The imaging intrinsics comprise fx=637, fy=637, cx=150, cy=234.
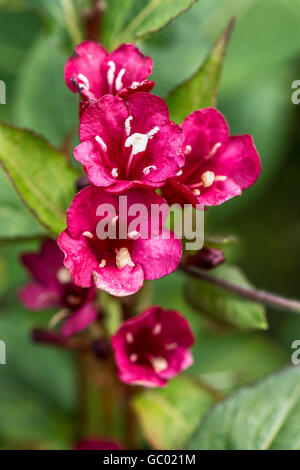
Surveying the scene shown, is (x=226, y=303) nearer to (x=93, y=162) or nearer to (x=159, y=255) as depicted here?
(x=159, y=255)

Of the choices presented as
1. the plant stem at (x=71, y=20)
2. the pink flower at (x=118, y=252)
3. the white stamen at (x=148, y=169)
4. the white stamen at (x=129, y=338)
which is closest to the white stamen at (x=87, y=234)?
the pink flower at (x=118, y=252)

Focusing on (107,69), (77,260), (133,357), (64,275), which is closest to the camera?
(77,260)

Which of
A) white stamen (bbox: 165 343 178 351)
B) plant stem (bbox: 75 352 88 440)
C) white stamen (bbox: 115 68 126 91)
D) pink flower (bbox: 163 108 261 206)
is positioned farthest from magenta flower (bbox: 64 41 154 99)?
plant stem (bbox: 75 352 88 440)

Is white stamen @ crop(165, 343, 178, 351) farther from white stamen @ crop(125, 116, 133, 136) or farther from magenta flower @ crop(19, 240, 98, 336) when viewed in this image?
white stamen @ crop(125, 116, 133, 136)

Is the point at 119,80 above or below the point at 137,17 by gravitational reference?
below

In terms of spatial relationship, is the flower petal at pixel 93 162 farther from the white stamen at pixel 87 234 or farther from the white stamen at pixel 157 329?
the white stamen at pixel 157 329

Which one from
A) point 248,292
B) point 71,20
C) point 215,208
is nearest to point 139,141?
point 248,292

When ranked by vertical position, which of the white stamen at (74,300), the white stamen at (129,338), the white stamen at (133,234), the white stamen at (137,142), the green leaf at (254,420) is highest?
the white stamen at (137,142)
